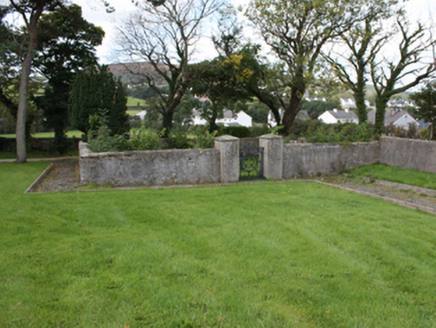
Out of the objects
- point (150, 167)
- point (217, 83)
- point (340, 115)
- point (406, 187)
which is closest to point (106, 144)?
point (150, 167)

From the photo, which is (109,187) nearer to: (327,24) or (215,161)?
(215,161)

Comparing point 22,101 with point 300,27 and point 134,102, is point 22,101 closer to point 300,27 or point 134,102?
point 300,27

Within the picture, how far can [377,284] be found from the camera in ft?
11.0

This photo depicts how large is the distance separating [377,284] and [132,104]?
57.8 metres

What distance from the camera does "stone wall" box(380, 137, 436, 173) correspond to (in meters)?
9.69

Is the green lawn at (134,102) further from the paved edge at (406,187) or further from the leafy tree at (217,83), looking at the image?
the paved edge at (406,187)

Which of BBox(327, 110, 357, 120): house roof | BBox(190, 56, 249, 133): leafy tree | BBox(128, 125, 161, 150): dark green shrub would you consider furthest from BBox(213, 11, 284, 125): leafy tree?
BBox(327, 110, 357, 120): house roof

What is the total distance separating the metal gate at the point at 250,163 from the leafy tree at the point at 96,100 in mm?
6968

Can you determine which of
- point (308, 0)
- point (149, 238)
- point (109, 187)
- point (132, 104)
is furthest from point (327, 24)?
point (132, 104)

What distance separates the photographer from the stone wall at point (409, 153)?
31.8 feet

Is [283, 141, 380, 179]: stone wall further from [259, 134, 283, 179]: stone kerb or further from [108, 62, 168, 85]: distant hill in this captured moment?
[108, 62, 168, 85]: distant hill

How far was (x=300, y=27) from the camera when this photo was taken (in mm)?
22078

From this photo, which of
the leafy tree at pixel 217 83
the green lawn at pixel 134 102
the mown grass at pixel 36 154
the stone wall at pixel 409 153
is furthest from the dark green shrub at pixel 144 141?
the green lawn at pixel 134 102

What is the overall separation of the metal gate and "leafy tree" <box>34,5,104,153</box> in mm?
12242
